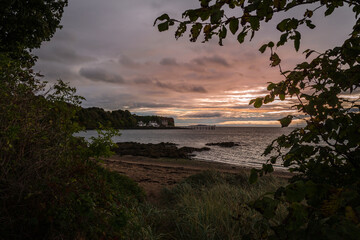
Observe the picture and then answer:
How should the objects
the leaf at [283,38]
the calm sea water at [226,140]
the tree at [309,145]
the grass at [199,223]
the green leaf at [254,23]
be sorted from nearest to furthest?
the tree at [309,145] < the green leaf at [254,23] < the leaf at [283,38] < the grass at [199,223] < the calm sea water at [226,140]

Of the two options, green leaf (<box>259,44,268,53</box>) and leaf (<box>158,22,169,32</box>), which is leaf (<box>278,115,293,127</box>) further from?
leaf (<box>158,22,169,32</box>)

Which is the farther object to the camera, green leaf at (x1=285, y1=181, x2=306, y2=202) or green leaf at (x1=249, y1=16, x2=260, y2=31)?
green leaf at (x1=249, y1=16, x2=260, y2=31)

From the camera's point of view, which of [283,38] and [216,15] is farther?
[283,38]

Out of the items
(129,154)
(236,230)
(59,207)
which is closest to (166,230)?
(236,230)

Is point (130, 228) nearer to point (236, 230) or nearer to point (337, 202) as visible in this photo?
point (236, 230)

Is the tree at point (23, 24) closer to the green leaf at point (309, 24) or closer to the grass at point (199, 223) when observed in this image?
the grass at point (199, 223)

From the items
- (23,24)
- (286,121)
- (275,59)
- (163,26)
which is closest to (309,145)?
(286,121)

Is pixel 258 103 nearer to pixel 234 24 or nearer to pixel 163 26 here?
pixel 234 24

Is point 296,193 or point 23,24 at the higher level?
Answer: point 23,24

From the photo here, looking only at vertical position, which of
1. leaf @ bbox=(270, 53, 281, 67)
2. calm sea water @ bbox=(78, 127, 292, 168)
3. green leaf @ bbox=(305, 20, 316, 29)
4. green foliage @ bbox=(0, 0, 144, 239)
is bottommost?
calm sea water @ bbox=(78, 127, 292, 168)

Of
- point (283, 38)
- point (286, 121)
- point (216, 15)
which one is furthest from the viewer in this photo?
point (286, 121)

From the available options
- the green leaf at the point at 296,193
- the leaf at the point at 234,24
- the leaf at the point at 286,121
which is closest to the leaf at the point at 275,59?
the leaf at the point at 286,121

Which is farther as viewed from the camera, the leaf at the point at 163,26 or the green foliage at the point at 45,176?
the green foliage at the point at 45,176

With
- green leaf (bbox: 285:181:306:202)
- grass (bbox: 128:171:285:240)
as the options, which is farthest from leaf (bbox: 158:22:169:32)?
grass (bbox: 128:171:285:240)
